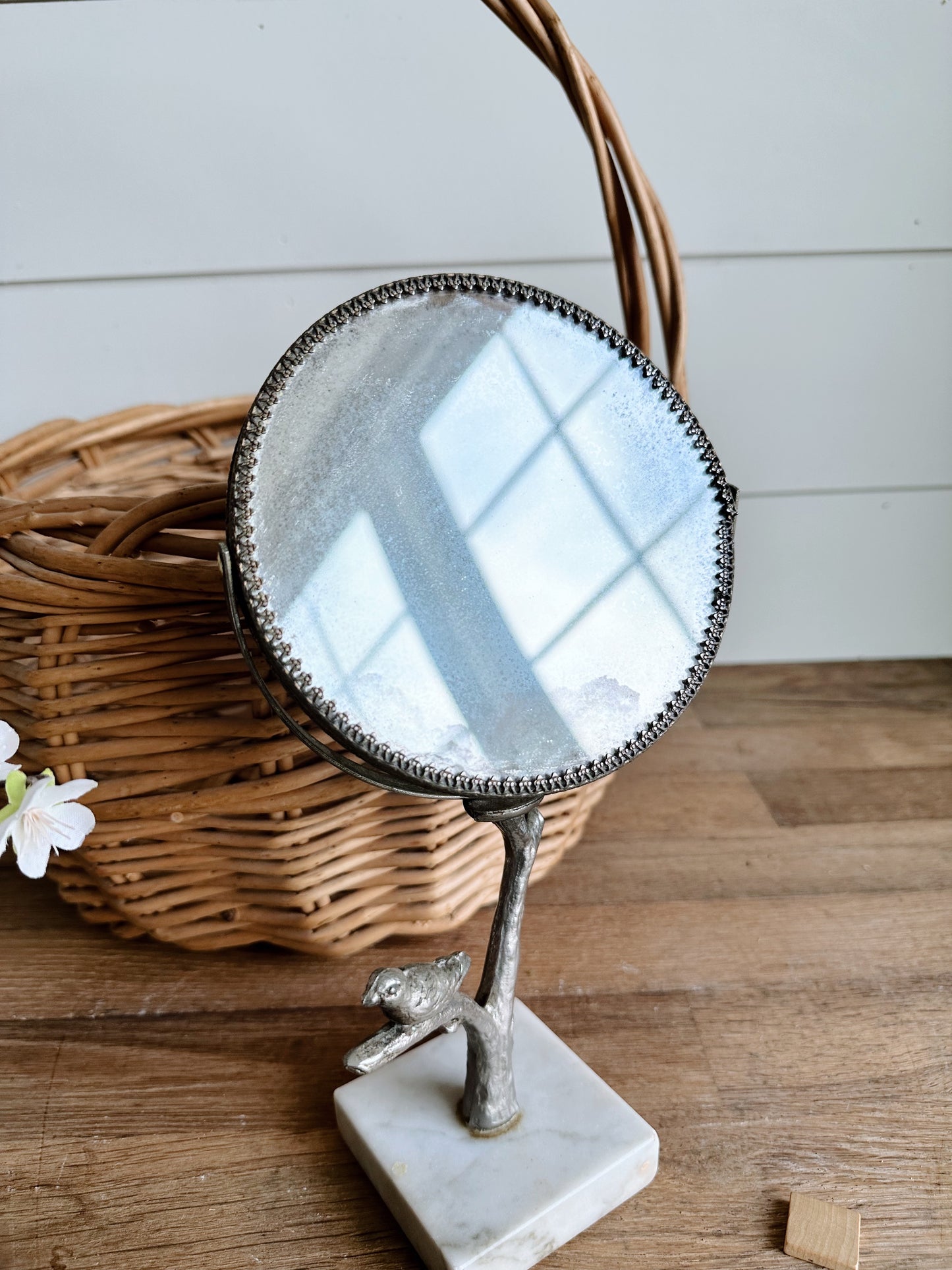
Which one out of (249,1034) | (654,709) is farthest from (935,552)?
(249,1034)

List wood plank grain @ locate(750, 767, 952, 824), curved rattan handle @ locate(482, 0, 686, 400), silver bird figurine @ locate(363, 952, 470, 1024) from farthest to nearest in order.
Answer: wood plank grain @ locate(750, 767, 952, 824) → curved rattan handle @ locate(482, 0, 686, 400) → silver bird figurine @ locate(363, 952, 470, 1024)

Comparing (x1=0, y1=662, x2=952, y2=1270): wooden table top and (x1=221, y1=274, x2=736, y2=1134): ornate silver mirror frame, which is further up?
(x1=221, y1=274, x2=736, y2=1134): ornate silver mirror frame

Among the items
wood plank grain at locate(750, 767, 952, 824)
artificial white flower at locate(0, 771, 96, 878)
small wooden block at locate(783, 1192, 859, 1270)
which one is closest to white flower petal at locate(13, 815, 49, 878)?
artificial white flower at locate(0, 771, 96, 878)

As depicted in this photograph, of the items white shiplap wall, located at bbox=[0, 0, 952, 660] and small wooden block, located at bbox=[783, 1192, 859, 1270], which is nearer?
small wooden block, located at bbox=[783, 1192, 859, 1270]

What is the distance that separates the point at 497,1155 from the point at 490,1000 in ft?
0.25

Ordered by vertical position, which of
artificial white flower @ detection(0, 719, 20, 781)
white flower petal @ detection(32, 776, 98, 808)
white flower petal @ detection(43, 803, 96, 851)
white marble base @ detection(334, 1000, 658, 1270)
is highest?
artificial white flower @ detection(0, 719, 20, 781)

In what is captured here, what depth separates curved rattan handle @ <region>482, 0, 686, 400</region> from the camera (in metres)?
0.53

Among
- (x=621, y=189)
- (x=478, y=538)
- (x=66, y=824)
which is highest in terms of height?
(x=621, y=189)

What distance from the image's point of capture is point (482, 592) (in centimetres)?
43

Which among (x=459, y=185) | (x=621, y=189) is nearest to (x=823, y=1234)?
(x=621, y=189)

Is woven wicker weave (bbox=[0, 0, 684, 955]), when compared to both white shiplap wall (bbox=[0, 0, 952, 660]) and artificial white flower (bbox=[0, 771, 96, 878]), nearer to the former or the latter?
artificial white flower (bbox=[0, 771, 96, 878])

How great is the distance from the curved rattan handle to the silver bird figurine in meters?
0.34

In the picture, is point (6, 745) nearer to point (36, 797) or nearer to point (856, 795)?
point (36, 797)

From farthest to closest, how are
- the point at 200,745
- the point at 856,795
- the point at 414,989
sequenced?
1. the point at 856,795
2. the point at 200,745
3. the point at 414,989
